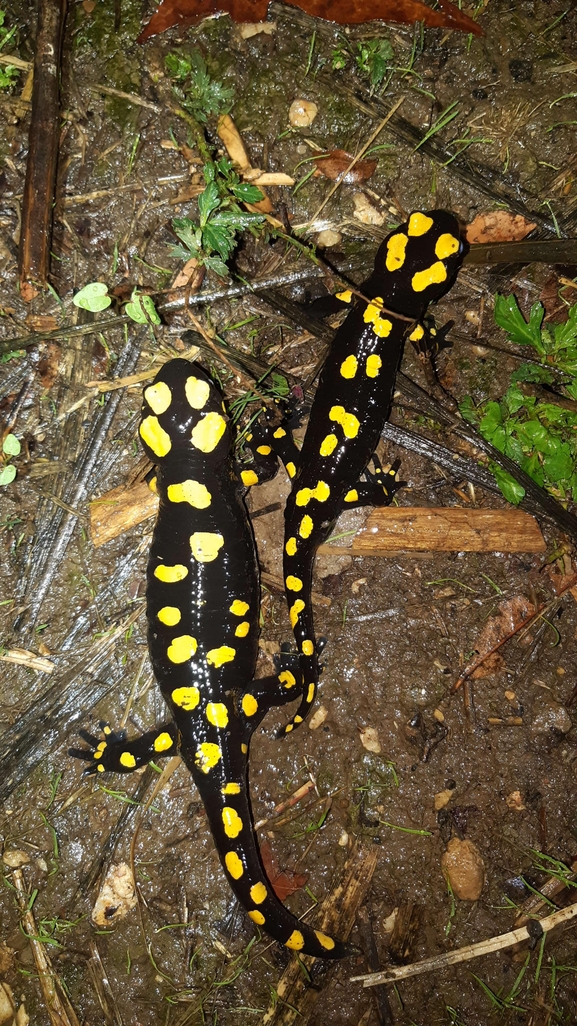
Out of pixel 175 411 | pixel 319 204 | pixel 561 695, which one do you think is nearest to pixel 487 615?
pixel 561 695

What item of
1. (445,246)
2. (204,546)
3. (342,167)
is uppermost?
(342,167)

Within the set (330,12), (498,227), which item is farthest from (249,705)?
(330,12)

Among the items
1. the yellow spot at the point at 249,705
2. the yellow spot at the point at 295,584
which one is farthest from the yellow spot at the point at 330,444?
the yellow spot at the point at 249,705

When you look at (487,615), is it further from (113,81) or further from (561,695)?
(113,81)

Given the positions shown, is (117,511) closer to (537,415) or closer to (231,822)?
(231,822)

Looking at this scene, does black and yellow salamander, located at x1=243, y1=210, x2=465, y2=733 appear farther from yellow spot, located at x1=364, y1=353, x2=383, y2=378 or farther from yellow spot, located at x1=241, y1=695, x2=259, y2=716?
yellow spot, located at x1=241, y1=695, x2=259, y2=716
